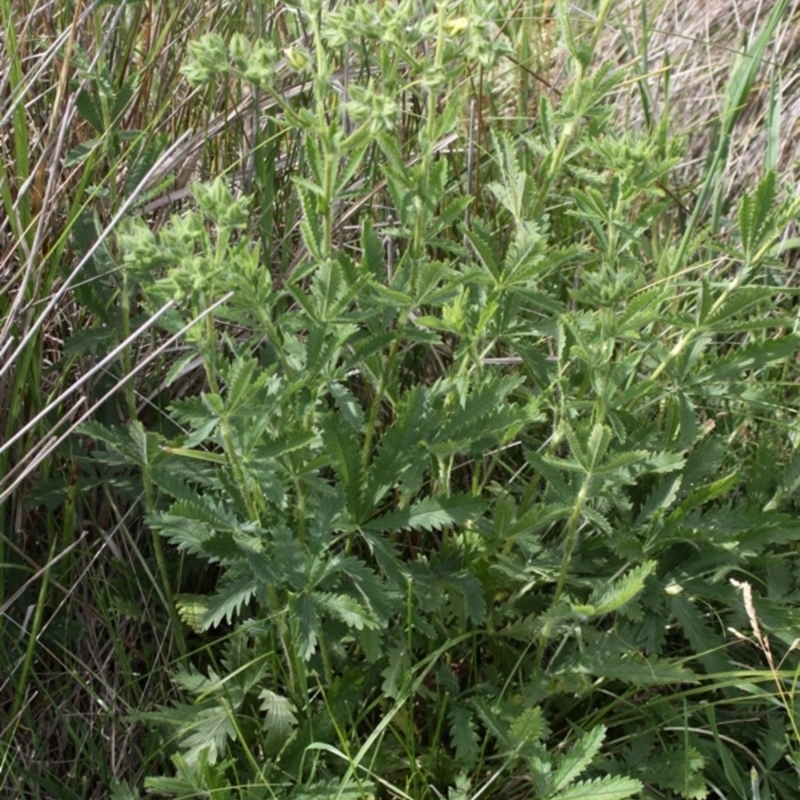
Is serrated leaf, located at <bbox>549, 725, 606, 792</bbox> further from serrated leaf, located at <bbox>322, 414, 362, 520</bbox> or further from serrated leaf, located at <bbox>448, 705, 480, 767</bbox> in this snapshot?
serrated leaf, located at <bbox>322, 414, 362, 520</bbox>

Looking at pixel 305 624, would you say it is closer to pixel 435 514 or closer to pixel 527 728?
pixel 435 514

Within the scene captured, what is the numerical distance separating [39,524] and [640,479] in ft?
3.18

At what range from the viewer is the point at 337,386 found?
1.82 meters


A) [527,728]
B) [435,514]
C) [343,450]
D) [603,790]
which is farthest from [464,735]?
[343,450]

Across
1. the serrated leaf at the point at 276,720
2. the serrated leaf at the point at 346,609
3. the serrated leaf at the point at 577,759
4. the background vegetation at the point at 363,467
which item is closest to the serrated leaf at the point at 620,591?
the background vegetation at the point at 363,467

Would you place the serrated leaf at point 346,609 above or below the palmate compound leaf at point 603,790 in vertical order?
above

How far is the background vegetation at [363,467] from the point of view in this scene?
1657 millimetres

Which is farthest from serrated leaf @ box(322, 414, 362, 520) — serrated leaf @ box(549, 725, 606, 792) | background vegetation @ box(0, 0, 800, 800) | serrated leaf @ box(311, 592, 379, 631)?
serrated leaf @ box(549, 725, 606, 792)

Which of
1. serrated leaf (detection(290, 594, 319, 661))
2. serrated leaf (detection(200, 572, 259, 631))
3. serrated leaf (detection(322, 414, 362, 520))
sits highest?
serrated leaf (detection(322, 414, 362, 520))

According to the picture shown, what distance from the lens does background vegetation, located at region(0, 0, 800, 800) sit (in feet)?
5.44

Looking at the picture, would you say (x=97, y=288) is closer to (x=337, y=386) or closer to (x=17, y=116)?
(x=17, y=116)

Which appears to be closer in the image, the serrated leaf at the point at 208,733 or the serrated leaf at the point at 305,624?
the serrated leaf at the point at 305,624

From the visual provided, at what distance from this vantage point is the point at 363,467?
1.78 m

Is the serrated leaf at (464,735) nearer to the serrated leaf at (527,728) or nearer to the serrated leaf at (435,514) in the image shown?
the serrated leaf at (527,728)
